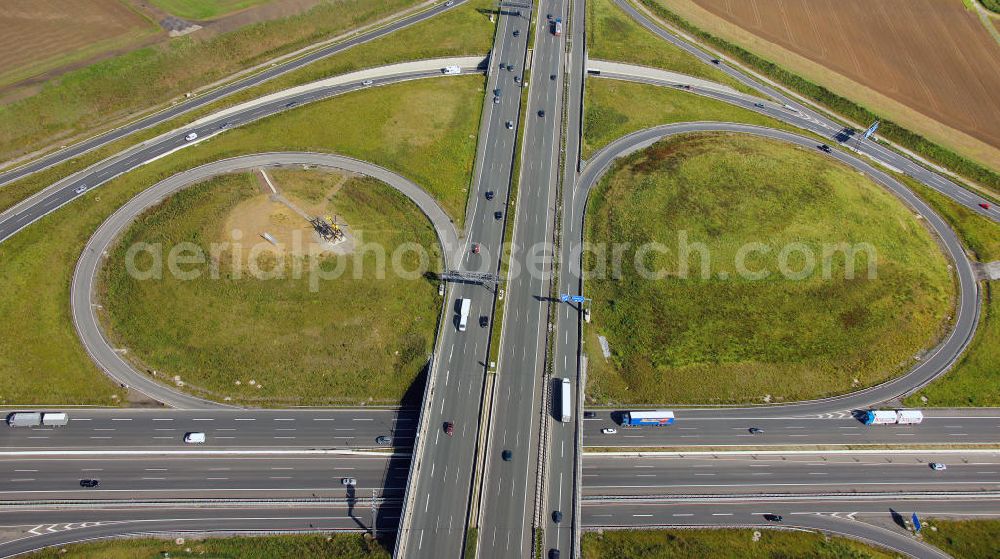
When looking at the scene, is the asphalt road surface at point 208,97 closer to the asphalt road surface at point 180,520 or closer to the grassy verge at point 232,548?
the asphalt road surface at point 180,520

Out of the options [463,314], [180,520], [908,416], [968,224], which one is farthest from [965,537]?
[180,520]

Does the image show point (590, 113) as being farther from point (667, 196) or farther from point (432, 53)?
point (432, 53)

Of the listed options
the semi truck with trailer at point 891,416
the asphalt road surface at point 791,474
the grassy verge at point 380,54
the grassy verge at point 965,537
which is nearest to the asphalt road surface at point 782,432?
the semi truck with trailer at point 891,416

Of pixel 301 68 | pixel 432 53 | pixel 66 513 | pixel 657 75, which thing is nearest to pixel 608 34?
pixel 657 75

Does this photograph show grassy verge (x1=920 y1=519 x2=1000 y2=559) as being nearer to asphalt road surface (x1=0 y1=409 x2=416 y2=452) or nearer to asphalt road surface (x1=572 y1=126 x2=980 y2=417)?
asphalt road surface (x1=572 y1=126 x2=980 y2=417)

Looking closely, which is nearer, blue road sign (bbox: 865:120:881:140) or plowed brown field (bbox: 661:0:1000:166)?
blue road sign (bbox: 865:120:881:140)

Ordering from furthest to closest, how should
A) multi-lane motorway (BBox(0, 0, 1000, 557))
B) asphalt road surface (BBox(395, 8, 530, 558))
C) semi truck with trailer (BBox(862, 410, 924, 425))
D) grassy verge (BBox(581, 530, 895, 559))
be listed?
semi truck with trailer (BBox(862, 410, 924, 425))
multi-lane motorway (BBox(0, 0, 1000, 557))
grassy verge (BBox(581, 530, 895, 559))
asphalt road surface (BBox(395, 8, 530, 558))

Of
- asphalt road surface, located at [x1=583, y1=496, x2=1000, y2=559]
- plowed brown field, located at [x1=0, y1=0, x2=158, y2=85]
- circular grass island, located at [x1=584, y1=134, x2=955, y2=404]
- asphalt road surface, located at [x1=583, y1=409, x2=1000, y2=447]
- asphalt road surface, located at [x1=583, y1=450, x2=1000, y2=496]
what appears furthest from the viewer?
plowed brown field, located at [x1=0, y1=0, x2=158, y2=85]

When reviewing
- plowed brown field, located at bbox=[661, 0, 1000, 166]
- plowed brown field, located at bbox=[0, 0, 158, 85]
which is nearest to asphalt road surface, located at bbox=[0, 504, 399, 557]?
plowed brown field, located at bbox=[0, 0, 158, 85]
